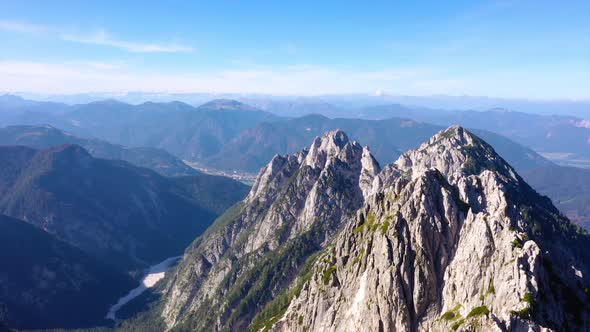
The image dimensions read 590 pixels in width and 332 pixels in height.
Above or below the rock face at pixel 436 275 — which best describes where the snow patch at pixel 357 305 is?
below

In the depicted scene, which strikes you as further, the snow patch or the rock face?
the snow patch

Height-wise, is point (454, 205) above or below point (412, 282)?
above

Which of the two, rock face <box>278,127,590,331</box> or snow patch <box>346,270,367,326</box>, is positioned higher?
rock face <box>278,127,590,331</box>

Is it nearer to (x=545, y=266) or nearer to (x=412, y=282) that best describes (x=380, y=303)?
(x=412, y=282)

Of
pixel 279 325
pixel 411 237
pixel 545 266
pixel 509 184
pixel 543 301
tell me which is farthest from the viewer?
pixel 509 184

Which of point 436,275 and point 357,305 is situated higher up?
point 436,275

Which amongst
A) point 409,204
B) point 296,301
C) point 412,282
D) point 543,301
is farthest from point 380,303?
point 296,301

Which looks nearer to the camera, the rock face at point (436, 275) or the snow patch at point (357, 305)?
the rock face at point (436, 275)

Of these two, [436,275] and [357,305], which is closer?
[436,275]
